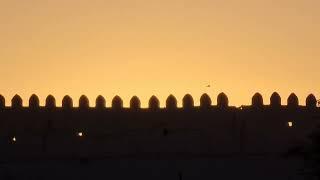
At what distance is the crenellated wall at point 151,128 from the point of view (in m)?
31.3

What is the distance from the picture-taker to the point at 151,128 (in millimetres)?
31375

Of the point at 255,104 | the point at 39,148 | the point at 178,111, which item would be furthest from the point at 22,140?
the point at 255,104

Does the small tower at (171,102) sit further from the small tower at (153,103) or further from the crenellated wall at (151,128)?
the small tower at (153,103)

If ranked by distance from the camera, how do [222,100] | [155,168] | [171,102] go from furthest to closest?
[155,168] → [171,102] → [222,100]

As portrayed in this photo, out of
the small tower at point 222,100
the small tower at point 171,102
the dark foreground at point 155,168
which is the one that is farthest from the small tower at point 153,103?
the small tower at point 222,100

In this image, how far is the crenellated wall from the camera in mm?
31297

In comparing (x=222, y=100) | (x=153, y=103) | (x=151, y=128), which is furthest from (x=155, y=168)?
(x=222, y=100)

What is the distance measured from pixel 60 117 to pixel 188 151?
10.9ft

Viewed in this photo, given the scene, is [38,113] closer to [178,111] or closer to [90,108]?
[90,108]

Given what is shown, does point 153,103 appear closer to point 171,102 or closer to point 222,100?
point 171,102

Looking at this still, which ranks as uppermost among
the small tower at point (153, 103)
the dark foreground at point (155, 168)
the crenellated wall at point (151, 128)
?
the small tower at point (153, 103)

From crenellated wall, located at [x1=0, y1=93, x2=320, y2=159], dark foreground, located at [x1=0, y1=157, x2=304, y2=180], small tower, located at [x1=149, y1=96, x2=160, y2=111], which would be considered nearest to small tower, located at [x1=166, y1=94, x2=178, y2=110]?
crenellated wall, located at [x1=0, y1=93, x2=320, y2=159]

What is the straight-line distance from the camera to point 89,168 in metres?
31.5

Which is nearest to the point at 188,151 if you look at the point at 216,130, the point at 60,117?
the point at 216,130
